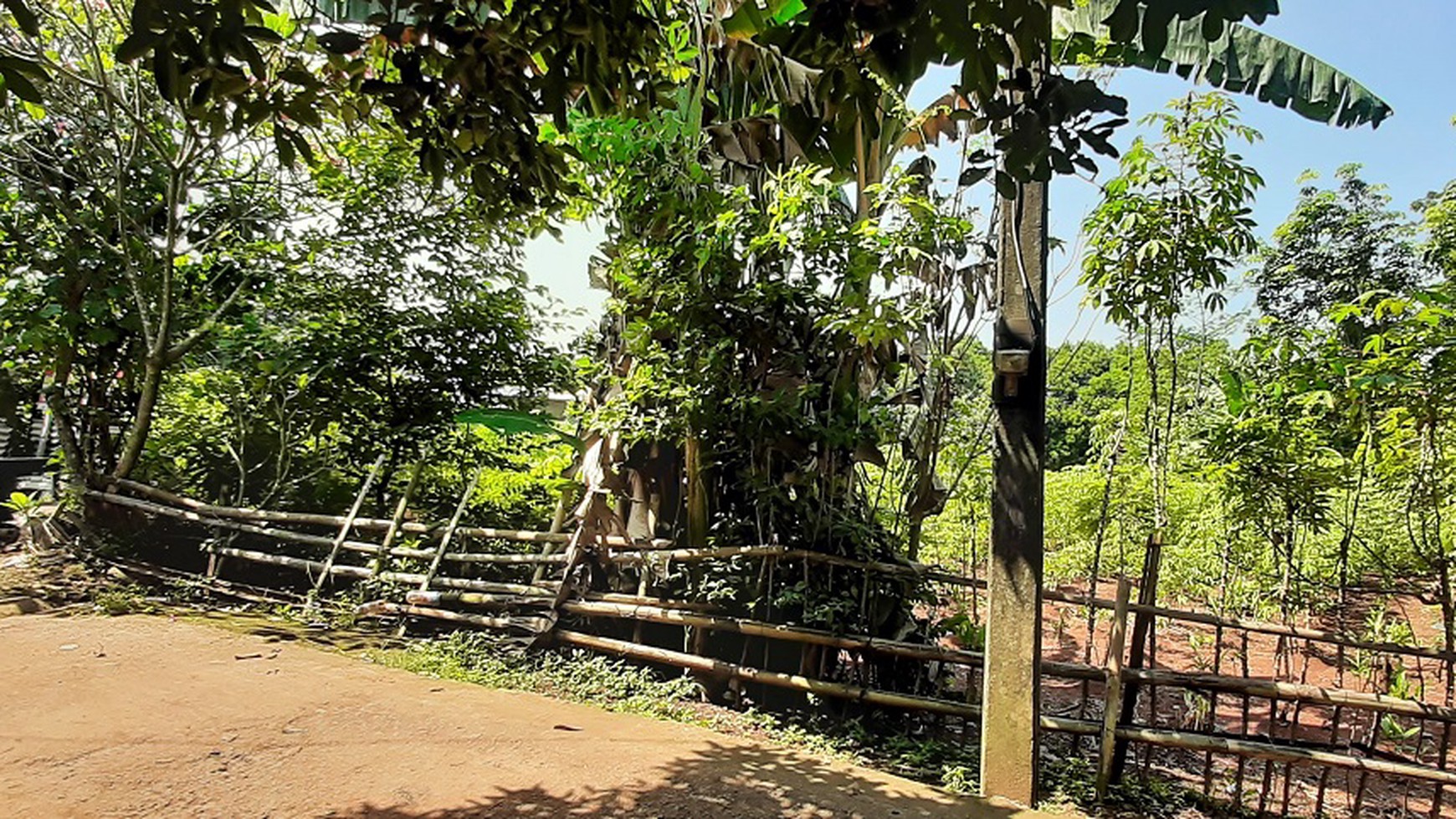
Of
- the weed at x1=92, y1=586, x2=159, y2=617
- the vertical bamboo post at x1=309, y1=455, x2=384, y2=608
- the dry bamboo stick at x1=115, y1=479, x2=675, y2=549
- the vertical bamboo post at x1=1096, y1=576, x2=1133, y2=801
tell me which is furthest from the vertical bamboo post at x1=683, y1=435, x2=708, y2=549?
the weed at x1=92, y1=586, x2=159, y2=617

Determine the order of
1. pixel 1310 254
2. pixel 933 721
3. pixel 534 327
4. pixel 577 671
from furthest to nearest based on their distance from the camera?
pixel 1310 254, pixel 534 327, pixel 577 671, pixel 933 721

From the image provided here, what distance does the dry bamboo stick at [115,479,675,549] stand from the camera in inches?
194

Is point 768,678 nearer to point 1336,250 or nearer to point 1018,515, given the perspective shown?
point 1018,515

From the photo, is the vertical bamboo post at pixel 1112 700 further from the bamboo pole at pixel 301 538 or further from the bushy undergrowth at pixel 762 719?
the bamboo pole at pixel 301 538

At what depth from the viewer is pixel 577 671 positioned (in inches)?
167

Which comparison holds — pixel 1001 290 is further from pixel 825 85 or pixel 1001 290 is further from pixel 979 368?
pixel 979 368

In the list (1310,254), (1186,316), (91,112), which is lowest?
(1186,316)

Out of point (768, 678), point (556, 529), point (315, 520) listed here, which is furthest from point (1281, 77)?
point (315, 520)

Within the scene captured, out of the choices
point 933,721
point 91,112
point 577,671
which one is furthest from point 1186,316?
point 91,112

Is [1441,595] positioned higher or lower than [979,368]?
lower

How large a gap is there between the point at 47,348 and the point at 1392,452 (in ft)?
25.7

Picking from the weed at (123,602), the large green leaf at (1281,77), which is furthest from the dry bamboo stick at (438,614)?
the large green leaf at (1281,77)

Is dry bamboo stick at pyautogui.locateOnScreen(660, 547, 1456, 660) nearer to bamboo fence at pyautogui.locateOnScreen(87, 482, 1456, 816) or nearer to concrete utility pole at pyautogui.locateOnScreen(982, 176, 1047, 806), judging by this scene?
bamboo fence at pyautogui.locateOnScreen(87, 482, 1456, 816)

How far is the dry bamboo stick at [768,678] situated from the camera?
11.5ft
